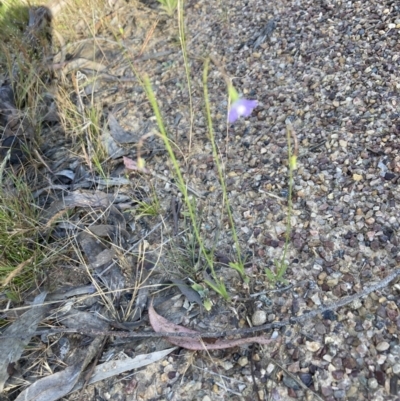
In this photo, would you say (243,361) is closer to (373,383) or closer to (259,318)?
(259,318)

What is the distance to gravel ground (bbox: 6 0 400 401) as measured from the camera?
3.19 feet

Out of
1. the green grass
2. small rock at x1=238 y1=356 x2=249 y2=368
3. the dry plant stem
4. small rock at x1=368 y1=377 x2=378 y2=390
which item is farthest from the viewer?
the dry plant stem

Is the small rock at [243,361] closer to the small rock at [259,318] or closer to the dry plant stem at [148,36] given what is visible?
the small rock at [259,318]

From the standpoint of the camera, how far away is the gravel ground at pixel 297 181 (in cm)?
97

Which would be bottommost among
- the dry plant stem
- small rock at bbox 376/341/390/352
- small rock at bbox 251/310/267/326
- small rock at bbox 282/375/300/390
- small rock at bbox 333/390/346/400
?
small rock at bbox 333/390/346/400

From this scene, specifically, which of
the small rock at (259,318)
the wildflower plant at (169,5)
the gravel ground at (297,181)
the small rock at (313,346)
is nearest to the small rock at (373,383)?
the gravel ground at (297,181)

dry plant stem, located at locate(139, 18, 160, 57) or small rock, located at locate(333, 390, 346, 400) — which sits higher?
dry plant stem, located at locate(139, 18, 160, 57)

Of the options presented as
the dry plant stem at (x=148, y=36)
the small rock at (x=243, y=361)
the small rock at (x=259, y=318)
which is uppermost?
the dry plant stem at (x=148, y=36)

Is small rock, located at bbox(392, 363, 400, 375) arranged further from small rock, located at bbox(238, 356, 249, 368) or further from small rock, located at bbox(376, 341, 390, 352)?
small rock, located at bbox(238, 356, 249, 368)

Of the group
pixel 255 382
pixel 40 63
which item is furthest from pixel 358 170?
pixel 40 63

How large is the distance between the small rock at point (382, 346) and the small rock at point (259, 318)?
24cm

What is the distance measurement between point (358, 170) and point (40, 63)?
4.11 ft

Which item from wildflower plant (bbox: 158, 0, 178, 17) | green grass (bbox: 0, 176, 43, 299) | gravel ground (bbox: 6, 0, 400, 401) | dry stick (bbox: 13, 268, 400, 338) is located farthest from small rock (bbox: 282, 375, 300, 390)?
wildflower plant (bbox: 158, 0, 178, 17)

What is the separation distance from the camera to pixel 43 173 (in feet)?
4.99
